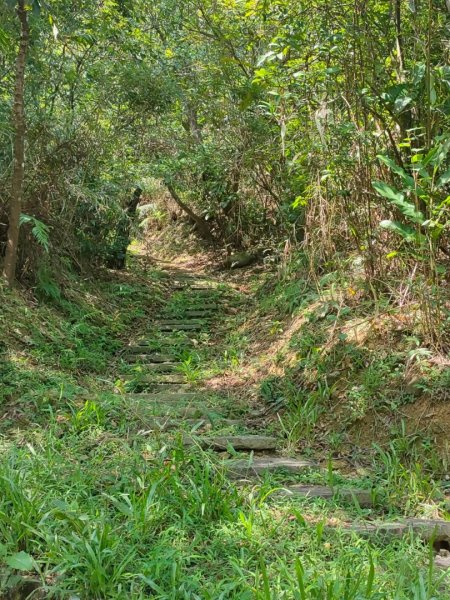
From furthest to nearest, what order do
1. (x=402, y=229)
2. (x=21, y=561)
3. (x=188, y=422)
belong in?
(x=402, y=229) < (x=188, y=422) < (x=21, y=561)

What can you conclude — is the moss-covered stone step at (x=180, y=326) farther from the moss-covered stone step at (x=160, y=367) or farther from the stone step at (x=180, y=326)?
the moss-covered stone step at (x=160, y=367)

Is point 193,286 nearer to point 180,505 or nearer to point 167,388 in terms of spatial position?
point 167,388

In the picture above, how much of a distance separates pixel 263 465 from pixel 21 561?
5.87 feet

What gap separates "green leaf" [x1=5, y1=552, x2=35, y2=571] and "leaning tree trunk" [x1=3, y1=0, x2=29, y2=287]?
413 centimetres

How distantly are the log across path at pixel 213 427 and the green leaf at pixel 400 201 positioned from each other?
216 centimetres

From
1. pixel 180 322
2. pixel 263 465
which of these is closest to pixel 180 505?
pixel 263 465

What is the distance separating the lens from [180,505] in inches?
115

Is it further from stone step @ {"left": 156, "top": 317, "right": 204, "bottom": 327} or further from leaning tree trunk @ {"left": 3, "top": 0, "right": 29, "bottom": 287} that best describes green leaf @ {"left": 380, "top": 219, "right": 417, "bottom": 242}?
stone step @ {"left": 156, "top": 317, "right": 204, "bottom": 327}

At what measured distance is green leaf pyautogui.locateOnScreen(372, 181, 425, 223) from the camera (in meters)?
4.32

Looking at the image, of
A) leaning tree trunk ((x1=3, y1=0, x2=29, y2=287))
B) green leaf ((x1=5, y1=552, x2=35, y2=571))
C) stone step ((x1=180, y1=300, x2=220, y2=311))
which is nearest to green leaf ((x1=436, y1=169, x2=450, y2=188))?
green leaf ((x1=5, y1=552, x2=35, y2=571))

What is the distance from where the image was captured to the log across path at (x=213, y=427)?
309 centimetres

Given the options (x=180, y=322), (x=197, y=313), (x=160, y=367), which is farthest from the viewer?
(x=197, y=313)

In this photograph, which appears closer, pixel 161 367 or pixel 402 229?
pixel 402 229

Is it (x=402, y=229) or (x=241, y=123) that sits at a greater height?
(x=241, y=123)
